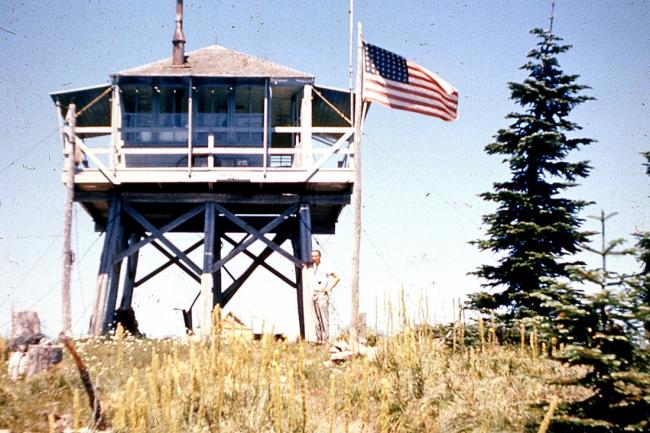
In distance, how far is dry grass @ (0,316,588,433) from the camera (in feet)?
18.5

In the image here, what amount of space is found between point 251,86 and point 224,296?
6.51m

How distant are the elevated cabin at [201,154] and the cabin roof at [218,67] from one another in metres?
0.05

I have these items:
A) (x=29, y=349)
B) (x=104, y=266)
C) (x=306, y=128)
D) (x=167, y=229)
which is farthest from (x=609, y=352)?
(x=104, y=266)

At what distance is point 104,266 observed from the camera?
1650cm

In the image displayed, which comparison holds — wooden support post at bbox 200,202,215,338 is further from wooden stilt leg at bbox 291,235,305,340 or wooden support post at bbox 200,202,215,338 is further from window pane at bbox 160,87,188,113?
wooden stilt leg at bbox 291,235,305,340

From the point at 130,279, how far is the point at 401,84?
34.5 feet

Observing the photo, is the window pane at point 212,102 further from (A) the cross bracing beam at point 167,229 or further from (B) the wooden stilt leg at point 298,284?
(B) the wooden stilt leg at point 298,284

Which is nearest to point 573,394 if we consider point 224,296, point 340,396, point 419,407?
point 419,407

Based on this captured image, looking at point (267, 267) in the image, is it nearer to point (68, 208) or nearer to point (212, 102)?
point (212, 102)

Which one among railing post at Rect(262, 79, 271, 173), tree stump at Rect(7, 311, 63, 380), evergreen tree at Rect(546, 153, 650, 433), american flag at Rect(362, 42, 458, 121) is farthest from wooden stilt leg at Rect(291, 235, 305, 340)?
evergreen tree at Rect(546, 153, 650, 433)

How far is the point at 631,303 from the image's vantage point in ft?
22.1

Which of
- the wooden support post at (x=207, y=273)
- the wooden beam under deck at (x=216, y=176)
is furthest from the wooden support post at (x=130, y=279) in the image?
the wooden support post at (x=207, y=273)

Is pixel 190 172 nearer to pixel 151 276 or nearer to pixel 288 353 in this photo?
pixel 151 276

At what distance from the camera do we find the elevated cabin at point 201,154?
15984 millimetres
